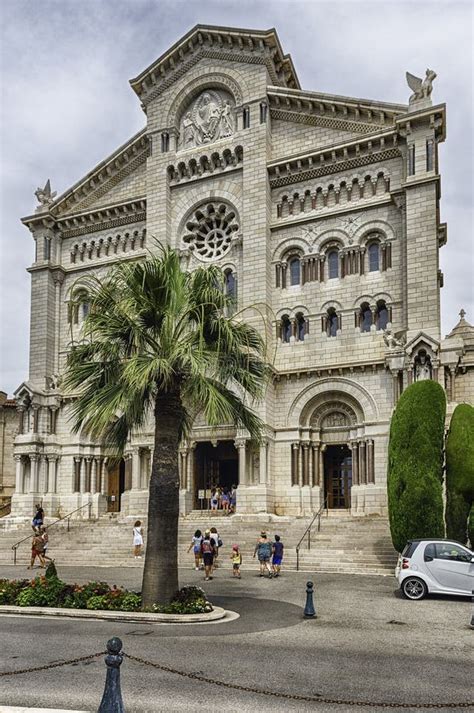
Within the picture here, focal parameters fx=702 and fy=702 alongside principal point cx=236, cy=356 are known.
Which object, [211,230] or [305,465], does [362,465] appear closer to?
[305,465]

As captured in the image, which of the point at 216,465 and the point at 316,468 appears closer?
the point at 316,468

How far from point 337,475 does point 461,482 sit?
11569 millimetres

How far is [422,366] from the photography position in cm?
2955

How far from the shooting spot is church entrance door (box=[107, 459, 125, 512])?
38.6 metres

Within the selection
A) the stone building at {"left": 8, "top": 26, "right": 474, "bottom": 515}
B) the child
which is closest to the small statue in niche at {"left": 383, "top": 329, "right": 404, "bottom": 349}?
the stone building at {"left": 8, "top": 26, "right": 474, "bottom": 515}

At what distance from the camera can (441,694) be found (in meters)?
9.27

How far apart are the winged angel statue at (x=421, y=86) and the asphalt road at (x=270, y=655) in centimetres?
2340

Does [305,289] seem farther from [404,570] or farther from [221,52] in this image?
[404,570]

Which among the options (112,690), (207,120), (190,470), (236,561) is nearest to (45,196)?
(207,120)

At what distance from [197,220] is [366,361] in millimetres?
12743

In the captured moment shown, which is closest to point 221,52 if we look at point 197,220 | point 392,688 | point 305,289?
point 197,220

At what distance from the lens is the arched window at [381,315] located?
1277 inches

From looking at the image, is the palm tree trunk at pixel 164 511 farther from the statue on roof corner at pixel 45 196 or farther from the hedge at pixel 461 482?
the statue on roof corner at pixel 45 196

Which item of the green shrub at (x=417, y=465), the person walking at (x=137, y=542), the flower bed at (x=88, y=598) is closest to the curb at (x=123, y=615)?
the flower bed at (x=88, y=598)
